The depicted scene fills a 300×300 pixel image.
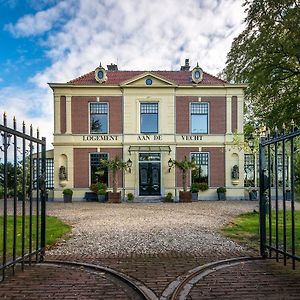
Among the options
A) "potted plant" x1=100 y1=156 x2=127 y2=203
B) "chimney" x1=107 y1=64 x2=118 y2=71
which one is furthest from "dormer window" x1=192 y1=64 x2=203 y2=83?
"potted plant" x1=100 y1=156 x2=127 y2=203

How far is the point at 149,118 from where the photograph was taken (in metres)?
22.9

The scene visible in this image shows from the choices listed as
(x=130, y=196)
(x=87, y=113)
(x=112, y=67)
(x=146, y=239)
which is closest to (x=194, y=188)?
(x=130, y=196)

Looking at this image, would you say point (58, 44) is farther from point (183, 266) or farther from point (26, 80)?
point (183, 266)

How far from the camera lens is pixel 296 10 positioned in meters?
14.8

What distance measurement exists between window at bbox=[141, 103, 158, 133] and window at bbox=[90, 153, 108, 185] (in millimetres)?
3189

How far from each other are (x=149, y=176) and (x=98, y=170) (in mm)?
3319

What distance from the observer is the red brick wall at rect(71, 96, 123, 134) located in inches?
885

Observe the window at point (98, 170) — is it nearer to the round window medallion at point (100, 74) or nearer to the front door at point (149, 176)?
the front door at point (149, 176)

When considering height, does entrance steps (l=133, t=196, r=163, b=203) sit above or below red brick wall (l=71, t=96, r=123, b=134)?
below

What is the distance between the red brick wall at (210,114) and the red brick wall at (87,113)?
384 centimetres

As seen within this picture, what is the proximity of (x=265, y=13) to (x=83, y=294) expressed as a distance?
1608 cm

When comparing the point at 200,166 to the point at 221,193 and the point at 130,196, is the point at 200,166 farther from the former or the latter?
the point at 130,196

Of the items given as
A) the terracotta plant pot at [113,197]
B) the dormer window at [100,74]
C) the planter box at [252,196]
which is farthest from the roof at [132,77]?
the planter box at [252,196]

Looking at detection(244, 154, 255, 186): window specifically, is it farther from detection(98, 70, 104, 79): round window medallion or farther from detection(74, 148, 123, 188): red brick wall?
detection(98, 70, 104, 79): round window medallion
